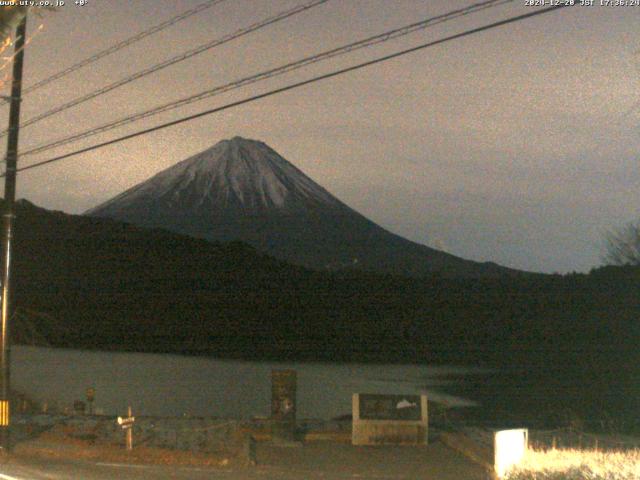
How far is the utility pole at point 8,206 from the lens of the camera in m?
17.0

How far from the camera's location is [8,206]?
56.9 ft

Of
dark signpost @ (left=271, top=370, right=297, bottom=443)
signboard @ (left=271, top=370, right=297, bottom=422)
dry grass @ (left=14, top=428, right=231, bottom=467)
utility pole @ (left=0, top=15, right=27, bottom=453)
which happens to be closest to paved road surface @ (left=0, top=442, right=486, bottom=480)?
dry grass @ (left=14, top=428, right=231, bottom=467)

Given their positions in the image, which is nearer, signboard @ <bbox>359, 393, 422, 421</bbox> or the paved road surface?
the paved road surface

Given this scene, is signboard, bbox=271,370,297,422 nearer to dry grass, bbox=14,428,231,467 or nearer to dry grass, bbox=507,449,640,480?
dry grass, bbox=14,428,231,467

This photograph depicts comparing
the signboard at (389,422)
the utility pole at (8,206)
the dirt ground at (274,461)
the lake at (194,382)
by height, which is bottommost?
the lake at (194,382)

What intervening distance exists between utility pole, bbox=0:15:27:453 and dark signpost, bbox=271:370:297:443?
18.8 ft

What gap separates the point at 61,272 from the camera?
7906cm

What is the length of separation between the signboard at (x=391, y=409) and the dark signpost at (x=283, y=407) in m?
1.63

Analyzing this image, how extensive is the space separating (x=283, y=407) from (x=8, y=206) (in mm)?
7546

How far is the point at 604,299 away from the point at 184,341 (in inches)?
1409

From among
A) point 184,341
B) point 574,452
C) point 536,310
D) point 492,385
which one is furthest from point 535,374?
point 574,452

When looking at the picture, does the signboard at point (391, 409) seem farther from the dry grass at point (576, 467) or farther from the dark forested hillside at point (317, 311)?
the dark forested hillside at point (317, 311)

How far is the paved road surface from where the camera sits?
14484 millimetres

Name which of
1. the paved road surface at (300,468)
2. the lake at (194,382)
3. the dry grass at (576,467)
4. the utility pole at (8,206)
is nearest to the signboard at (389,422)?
the paved road surface at (300,468)
